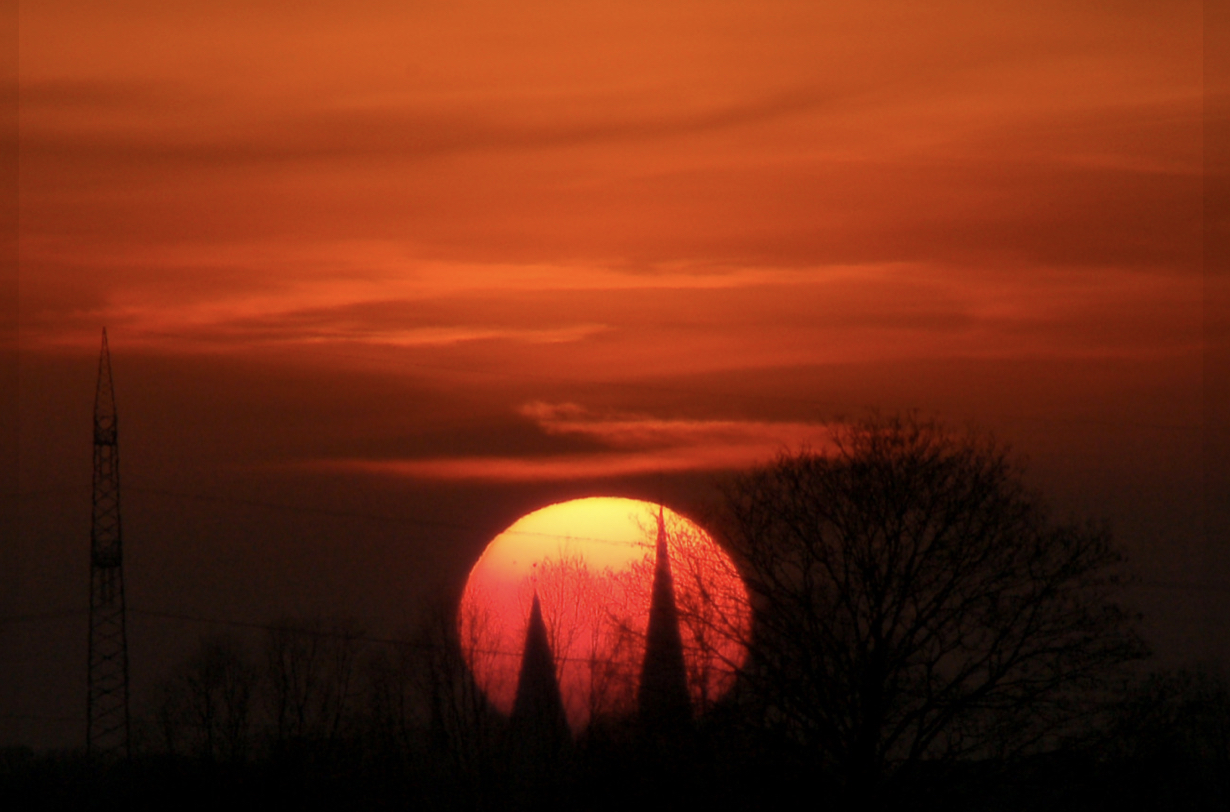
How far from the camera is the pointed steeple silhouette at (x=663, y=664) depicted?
A: 2662 centimetres

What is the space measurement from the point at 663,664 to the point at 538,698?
95.4 feet

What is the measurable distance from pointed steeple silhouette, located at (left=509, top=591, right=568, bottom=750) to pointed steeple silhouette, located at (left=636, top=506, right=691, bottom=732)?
73.6 feet

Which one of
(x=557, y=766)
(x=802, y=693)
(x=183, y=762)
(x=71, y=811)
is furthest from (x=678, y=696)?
(x=183, y=762)

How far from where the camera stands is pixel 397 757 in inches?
2197

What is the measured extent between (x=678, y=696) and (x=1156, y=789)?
8.53 m

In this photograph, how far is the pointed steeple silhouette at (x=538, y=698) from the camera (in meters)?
53.7

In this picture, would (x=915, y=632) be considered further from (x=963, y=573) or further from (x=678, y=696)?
(x=678, y=696)

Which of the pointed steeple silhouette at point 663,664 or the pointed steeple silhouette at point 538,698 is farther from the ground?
the pointed steeple silhouette at point 663,664

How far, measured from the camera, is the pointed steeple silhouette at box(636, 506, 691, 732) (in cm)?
2662

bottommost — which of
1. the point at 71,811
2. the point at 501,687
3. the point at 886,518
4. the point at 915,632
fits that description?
the point at 71,811

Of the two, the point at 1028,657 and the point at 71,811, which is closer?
the point at 1028,657

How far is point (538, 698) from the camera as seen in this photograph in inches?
2218

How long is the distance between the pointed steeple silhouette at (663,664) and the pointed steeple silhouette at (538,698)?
2244 cm

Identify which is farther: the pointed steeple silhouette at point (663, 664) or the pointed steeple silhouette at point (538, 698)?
the pointed steeple silhouette at point (538, 698)
